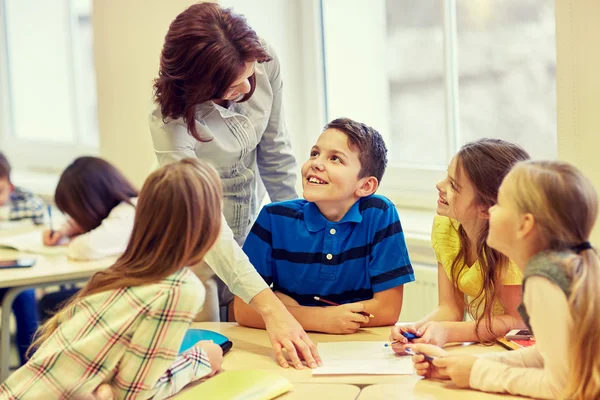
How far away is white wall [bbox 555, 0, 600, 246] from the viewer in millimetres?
2344

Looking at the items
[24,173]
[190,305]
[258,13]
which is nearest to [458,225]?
[190,305]

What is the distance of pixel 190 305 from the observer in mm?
1567

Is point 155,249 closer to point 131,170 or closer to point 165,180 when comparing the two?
point 165,180

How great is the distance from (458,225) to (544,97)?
107 cm

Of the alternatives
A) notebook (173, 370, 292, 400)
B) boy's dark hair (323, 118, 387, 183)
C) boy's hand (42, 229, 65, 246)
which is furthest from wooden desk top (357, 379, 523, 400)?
boy's hand (42, 229, 65, 246)

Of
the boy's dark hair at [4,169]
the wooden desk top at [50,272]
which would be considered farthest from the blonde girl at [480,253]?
the boy's dark hair at [4,169]

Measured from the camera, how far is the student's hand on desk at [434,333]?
1.88 m

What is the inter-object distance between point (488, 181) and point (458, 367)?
48cm

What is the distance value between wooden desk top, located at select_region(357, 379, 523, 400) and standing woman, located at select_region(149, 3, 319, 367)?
22 cm

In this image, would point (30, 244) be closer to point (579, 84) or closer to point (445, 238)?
point (445, 238)

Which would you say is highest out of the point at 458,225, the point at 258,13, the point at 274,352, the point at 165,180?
the point at 258,13

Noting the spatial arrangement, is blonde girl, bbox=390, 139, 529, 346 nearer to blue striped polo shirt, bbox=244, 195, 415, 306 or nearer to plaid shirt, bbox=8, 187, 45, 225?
blue striped polo shirt, bbox=244, 195, 415, 306

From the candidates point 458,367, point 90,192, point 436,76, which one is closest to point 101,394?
point 458,367

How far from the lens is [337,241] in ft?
7.18
